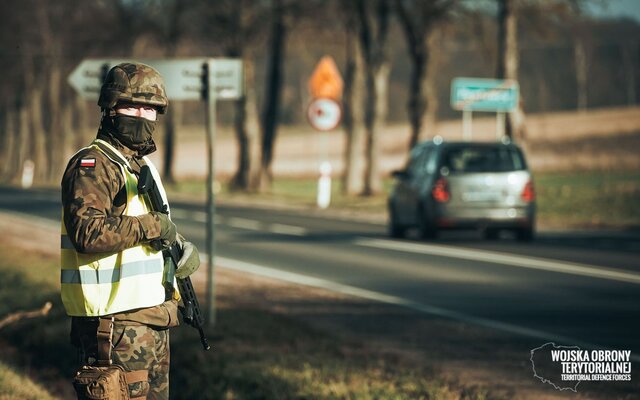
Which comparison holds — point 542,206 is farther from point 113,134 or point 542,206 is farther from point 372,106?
point 113,134

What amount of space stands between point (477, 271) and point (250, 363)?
7.88 meters

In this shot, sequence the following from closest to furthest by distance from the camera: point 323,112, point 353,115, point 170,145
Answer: point 323,112, point 353,115, point 170,145

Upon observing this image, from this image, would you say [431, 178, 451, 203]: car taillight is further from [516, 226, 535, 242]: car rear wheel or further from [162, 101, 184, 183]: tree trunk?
[162, 101, 184, 183]: tree trunk

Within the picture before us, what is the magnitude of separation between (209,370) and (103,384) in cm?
453

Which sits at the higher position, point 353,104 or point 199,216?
point 353,104

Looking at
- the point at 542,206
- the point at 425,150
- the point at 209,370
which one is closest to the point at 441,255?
the point at 425,150

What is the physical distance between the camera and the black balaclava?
502cm

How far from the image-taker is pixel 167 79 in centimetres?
1089

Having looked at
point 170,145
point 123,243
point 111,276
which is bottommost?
point 111,276

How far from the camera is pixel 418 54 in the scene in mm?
40750

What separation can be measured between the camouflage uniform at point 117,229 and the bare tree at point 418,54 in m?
34.2

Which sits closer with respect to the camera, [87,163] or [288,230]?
[87,163]

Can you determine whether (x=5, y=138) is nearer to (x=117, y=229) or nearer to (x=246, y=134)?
(x=246, y=134)

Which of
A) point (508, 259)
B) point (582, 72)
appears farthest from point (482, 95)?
point (582, 72)
